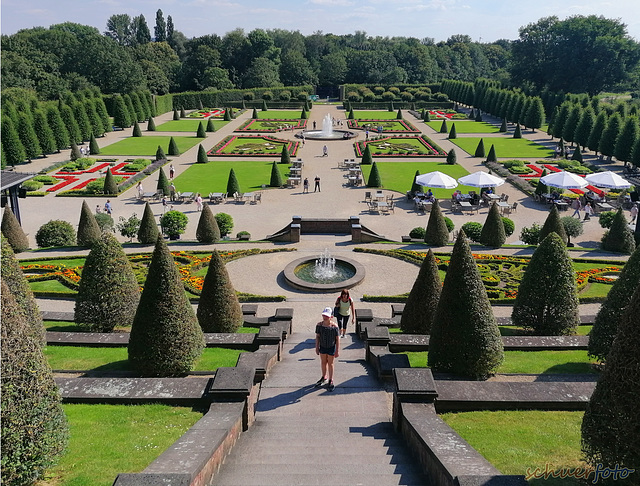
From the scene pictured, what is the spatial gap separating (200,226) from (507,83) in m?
84.4

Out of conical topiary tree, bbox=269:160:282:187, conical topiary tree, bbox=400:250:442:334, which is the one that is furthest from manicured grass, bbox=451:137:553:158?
conical topiary tree, bbox=400:250:442:334

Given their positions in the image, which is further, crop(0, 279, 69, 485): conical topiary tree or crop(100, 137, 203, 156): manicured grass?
crop(100, 137, 203, 156): manicured grass

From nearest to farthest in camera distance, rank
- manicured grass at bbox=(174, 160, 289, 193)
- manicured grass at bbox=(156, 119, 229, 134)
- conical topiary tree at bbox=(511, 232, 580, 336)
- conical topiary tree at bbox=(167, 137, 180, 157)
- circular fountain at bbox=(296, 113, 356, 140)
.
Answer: conical topiary tree at bbox=(511, 232, 580, 336)
manicured grass at bbox=(174, 160, 289, 193)
conical topiary tree at bbox=(167, 137, 180, 157)
circular fountain at bbox=(296, 113, 356, 140)
manicured grass at bbox=(156, 119, 229, 134)

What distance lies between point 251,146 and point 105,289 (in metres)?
43.5

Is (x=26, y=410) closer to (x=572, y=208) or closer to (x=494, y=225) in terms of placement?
Result: (x=494, y=225)

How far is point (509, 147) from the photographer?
57719 mm

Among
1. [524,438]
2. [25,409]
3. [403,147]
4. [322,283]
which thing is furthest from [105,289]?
[403,147]

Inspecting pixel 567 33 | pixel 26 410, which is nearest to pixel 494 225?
pixel 26 410

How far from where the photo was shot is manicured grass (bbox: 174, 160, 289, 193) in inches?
1581

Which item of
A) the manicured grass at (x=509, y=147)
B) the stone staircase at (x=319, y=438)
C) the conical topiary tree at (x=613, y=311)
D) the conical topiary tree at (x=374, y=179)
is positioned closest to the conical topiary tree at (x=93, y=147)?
the conical topiary tree at (x=374, y=179)

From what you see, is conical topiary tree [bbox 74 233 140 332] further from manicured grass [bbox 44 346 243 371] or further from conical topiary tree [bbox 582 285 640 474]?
conical topiary tree [bbox 582 285 640 474]

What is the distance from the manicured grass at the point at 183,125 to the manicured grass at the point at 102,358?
58.5 meters

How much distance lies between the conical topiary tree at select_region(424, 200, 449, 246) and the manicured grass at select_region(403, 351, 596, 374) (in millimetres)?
12811

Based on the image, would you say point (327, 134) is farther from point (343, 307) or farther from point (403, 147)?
point (343, 307)
